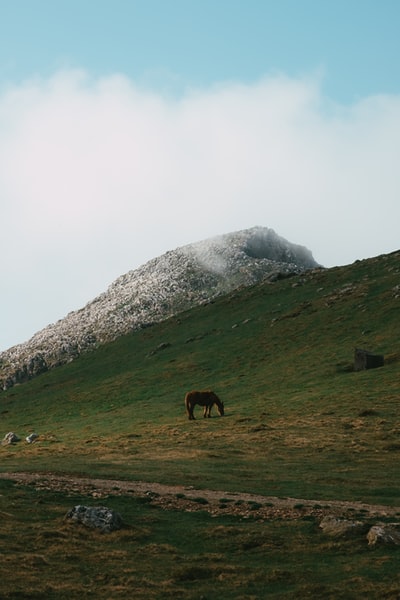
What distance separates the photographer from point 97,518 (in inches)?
949

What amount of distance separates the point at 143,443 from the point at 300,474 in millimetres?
16166

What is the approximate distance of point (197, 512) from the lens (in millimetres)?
26812

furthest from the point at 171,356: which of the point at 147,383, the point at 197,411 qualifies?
the point at 197,411

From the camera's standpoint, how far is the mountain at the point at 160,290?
134250mm

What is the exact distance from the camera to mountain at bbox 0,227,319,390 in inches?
5285

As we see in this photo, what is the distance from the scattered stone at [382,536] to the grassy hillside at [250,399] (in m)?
7.16

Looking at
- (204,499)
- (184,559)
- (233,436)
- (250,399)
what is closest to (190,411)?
(250,399)

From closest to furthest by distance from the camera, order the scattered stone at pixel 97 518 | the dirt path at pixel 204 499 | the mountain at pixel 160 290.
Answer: the scattered stone at pixel 97 518 → the dirt path at pixel 204 499 → the mountain at pixel 160 290

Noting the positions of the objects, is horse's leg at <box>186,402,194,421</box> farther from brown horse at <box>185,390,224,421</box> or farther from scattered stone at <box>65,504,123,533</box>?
scattered stone at <box>65,504,123,533</box>

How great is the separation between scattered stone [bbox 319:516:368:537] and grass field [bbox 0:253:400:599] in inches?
18.8

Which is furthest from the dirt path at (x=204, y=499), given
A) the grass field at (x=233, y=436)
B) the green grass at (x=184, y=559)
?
the green grass at (x=184, y=559)

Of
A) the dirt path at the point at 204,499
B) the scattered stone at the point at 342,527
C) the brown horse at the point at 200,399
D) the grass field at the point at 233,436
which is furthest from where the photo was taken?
the brown horse at the point at 200,399

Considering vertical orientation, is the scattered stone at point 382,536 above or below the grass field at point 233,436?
below

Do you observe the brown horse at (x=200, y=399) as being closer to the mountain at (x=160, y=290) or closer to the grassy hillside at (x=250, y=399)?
the grassy hillside at (x=250, y=399)
